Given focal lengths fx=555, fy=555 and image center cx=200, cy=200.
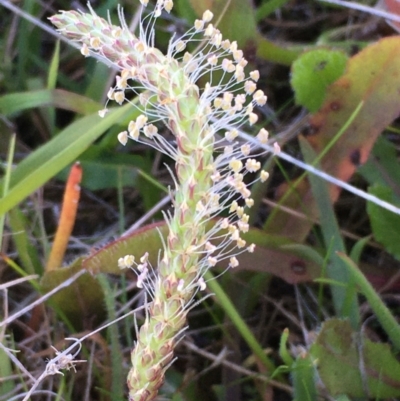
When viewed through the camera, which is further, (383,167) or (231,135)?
(383,167)

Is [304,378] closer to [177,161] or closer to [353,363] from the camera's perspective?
[353,363]

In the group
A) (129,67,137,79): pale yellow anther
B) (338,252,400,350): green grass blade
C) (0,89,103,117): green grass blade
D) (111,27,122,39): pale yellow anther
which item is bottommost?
(0,89,103,117): green grass blade

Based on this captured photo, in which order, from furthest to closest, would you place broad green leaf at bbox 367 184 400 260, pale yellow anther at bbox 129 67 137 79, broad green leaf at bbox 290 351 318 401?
broad green leaf at bbox 367 184 400 260 → broad green leaf at bbox 290 351 318 401 → pale yellow anther at bbox 129 67 137 79

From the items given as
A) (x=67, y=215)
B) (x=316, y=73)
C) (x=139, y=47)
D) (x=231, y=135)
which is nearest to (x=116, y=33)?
(x=139, y=47)

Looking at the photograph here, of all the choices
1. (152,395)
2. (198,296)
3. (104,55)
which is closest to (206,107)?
(104,55)

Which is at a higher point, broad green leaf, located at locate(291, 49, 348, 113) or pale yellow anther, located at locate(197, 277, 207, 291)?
broad green leaf, located at locate(291, 49, 348, 113)

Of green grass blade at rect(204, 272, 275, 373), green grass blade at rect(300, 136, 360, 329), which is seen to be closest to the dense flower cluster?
green grass blade at rect(204, 272, 275, 373)

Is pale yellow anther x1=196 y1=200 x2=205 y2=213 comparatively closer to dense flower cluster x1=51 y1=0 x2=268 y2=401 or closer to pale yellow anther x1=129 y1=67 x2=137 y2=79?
dense flower cluster x1=51 y1=0 x2=268 y2=401
